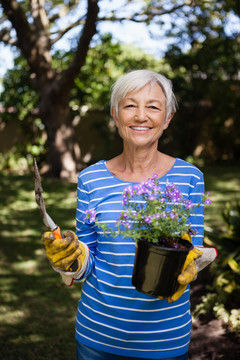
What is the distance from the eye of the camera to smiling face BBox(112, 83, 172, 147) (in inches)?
69.9

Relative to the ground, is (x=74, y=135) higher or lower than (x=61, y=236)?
lower

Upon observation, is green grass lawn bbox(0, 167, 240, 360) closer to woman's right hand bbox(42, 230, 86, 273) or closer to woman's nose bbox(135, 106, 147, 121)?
woman's nose bbox(135, 106, 147, 121)

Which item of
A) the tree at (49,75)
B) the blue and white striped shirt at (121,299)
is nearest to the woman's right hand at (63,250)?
the blue and white striped shirt at (121,299)

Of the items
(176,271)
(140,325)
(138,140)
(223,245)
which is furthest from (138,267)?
(223,245)

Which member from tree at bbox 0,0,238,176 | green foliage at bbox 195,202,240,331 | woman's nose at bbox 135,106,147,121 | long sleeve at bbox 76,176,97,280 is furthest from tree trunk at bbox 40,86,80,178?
woman's nose at bbox 135,106,147,121

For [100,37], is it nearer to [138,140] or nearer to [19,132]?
[19,132]

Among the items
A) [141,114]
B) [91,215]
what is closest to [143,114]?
[141,114]

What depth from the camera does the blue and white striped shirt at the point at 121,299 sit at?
1.69 m

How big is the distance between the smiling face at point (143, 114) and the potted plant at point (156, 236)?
0.89ft

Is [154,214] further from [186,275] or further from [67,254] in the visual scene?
[67,254]

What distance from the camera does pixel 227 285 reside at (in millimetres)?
4000

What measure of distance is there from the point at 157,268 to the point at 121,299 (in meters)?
0.28

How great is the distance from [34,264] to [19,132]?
8794 mm

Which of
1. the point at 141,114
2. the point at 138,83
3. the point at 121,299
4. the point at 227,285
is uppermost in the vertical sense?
the point at 138,83
